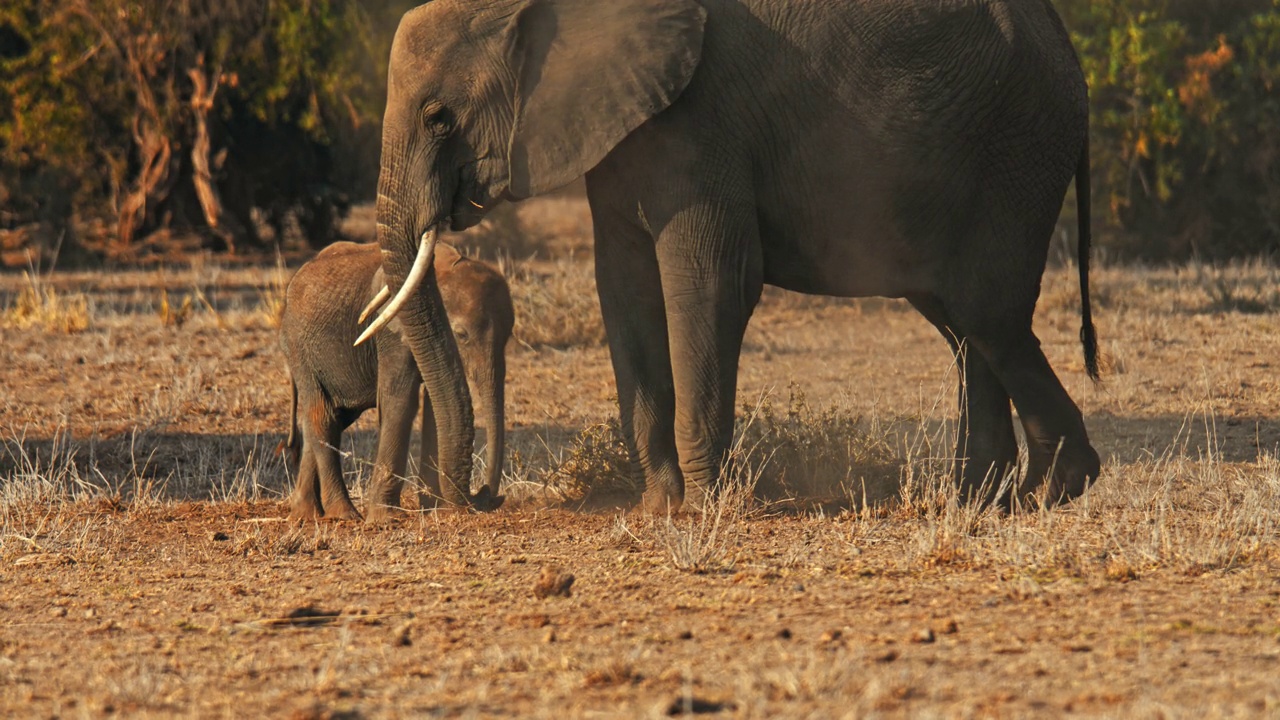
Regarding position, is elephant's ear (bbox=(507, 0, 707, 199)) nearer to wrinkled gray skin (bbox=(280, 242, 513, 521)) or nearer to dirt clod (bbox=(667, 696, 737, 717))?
wrinkled gray skin (bbox=(280, 242, 513, 521))

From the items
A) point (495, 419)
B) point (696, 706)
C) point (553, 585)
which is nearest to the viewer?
point (696, 706)

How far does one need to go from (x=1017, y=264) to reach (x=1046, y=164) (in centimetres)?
46

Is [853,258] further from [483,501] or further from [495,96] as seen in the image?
[483,501]

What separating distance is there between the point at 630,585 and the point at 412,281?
204cm

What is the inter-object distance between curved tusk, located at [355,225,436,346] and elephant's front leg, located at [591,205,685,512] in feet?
2.51

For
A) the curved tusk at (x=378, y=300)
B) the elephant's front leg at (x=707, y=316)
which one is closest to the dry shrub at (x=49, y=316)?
the curved tusk at (x=378, y=300)

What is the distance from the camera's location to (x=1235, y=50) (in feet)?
66.2

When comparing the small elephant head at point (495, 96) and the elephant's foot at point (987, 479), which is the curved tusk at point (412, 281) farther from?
the elephant's foot at point (987, 479)

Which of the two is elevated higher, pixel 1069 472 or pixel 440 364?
pixel 440 364

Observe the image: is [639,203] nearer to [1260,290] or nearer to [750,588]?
[750,588]

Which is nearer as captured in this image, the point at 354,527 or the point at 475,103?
the point at 475,103

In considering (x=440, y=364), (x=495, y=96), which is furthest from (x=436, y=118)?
(x=440, y=364)

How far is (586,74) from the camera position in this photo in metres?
7.19

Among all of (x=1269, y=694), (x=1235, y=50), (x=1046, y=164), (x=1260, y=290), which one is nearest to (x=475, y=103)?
(x=1046, y=164)
